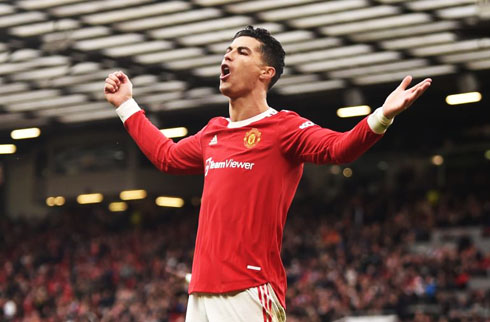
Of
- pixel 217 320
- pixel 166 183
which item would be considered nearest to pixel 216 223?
pixel 217 320

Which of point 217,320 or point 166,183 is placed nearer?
point 217,320

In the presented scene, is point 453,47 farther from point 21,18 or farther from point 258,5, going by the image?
point 21,18

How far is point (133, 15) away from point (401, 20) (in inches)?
241

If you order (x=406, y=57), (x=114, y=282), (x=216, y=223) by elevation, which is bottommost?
(x=114, y=282)

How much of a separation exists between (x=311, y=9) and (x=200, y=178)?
20.6 meters

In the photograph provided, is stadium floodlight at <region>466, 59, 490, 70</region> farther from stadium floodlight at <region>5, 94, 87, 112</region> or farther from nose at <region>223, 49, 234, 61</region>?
nose at <region>223, 49, 234, 61</region>

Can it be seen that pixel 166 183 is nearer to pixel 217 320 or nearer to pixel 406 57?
pixel 406 57

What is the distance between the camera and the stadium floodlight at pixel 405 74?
2568 centimetres

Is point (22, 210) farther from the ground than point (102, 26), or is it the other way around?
point (102, 26)

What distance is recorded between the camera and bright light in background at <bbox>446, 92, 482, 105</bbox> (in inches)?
1066

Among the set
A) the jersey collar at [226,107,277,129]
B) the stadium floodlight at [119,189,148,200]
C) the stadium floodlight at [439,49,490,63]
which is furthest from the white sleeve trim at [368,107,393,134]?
the stadium floodlight at [119,189,148,200]

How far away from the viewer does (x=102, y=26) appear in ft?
76.3

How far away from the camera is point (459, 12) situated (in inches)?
843

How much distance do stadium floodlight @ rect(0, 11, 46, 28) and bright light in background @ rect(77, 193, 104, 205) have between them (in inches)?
742
